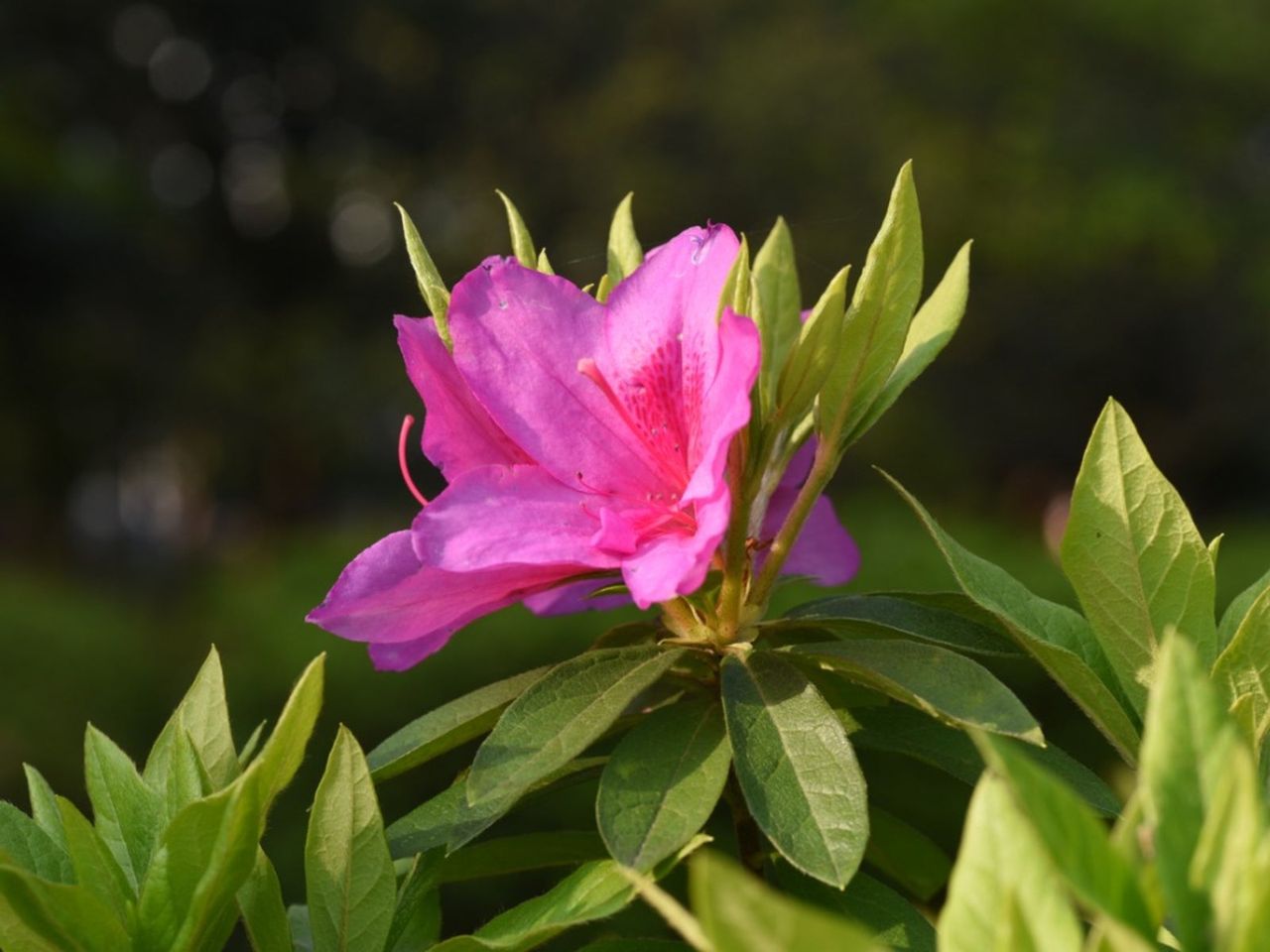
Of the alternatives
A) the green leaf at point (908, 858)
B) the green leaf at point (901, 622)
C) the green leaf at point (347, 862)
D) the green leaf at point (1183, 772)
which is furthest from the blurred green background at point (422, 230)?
the green leaf at point (1183, 772)

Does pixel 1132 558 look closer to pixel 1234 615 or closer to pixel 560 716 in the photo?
pixel 1234 615

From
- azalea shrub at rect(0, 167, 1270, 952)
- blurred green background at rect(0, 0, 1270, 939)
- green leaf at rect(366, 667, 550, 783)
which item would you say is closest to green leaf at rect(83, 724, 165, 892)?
azalea shrub at rect(0, 167, 1270, 952)

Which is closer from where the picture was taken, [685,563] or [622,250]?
[685,563]

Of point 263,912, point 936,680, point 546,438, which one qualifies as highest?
point 546,438

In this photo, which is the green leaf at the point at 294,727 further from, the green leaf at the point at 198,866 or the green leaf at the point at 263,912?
the green leaf at the point at 263,912

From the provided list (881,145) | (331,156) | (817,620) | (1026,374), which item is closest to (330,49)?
(331,156)

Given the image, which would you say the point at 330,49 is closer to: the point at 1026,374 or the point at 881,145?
the point at 881,145

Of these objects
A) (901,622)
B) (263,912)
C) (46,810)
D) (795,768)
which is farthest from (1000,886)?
(46,810)
